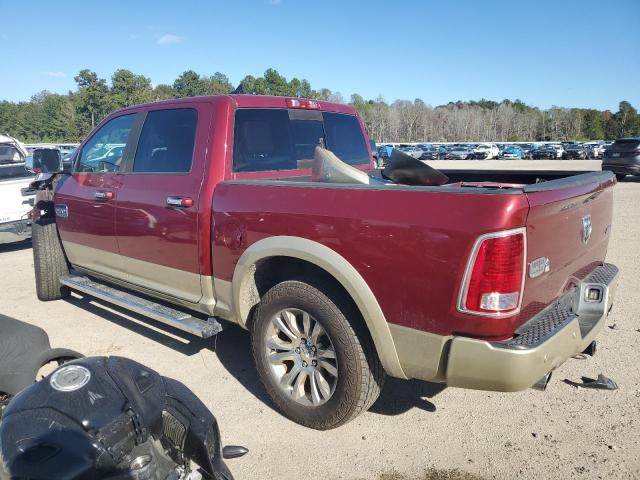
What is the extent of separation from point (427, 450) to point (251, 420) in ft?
3.70

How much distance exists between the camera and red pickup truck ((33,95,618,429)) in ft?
7.62

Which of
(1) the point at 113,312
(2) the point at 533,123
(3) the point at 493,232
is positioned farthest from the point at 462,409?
(2) the point at 533,123

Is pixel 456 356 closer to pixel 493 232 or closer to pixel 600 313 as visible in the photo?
pixel 493 232

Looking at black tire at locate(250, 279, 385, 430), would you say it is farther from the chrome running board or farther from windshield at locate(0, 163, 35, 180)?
windshield at locate(0, 163, 35, 180)

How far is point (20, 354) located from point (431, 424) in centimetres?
239

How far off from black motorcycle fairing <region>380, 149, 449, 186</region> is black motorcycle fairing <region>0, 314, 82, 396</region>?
234 centimetres

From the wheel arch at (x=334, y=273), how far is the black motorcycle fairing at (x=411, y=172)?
99cm

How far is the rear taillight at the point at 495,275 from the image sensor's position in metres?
2.23

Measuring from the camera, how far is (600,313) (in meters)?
2.93

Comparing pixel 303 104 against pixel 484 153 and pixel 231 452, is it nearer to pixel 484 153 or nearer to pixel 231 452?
pixel 231 452

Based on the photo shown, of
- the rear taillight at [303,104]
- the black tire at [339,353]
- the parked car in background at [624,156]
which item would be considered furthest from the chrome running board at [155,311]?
the parked car in background at [624,156]

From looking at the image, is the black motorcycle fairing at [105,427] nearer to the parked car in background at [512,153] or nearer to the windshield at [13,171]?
the windshield at [13,171]

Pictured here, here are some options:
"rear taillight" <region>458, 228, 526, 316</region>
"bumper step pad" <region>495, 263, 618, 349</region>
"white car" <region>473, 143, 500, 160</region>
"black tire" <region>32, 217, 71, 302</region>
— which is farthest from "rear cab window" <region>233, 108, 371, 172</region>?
"white car" <region>473, 143, 500, 160</region>

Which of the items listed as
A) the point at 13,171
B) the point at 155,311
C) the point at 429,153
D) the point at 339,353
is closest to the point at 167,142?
the point at 155,311
